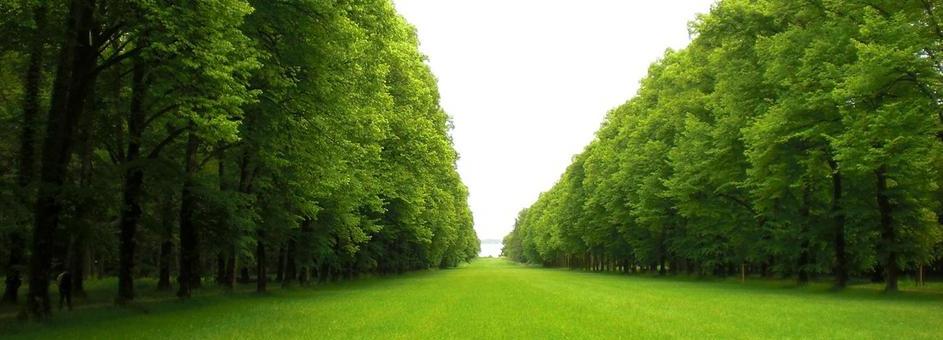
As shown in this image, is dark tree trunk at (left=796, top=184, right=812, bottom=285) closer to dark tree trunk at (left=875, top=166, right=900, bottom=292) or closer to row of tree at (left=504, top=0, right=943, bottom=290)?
row of tree at (left=504, top=0, right=943, bottom=290)

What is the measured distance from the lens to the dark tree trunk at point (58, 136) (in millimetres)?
17109

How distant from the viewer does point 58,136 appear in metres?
17.7

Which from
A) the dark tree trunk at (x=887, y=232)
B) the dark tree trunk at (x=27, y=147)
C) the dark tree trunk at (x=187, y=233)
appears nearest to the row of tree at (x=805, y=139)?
the dark tree trunk at (x=887, y=232)

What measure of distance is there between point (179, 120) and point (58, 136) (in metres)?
2.87

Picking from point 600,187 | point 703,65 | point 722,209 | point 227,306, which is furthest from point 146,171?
point 600,187

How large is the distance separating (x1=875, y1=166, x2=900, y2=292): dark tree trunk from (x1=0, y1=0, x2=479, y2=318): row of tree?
20725 millimetres

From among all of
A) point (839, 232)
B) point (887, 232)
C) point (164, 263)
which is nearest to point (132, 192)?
point (164, 263)

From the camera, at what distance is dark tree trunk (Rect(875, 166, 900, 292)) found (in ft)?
97.3

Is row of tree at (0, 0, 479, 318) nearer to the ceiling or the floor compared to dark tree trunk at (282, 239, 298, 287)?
nearer to the ceiling

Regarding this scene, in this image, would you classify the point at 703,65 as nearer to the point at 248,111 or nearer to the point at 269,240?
the point at 269,240

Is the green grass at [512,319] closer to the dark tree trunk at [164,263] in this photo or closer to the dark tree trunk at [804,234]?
the dark tree trunk at [164,263]

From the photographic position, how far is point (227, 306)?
24328 mm

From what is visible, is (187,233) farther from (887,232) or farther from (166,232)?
(887,232)

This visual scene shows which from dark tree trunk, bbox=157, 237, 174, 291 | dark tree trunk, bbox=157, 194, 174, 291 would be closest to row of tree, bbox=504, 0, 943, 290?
dark tree trunk, bbox=157, 194, 174, 291
